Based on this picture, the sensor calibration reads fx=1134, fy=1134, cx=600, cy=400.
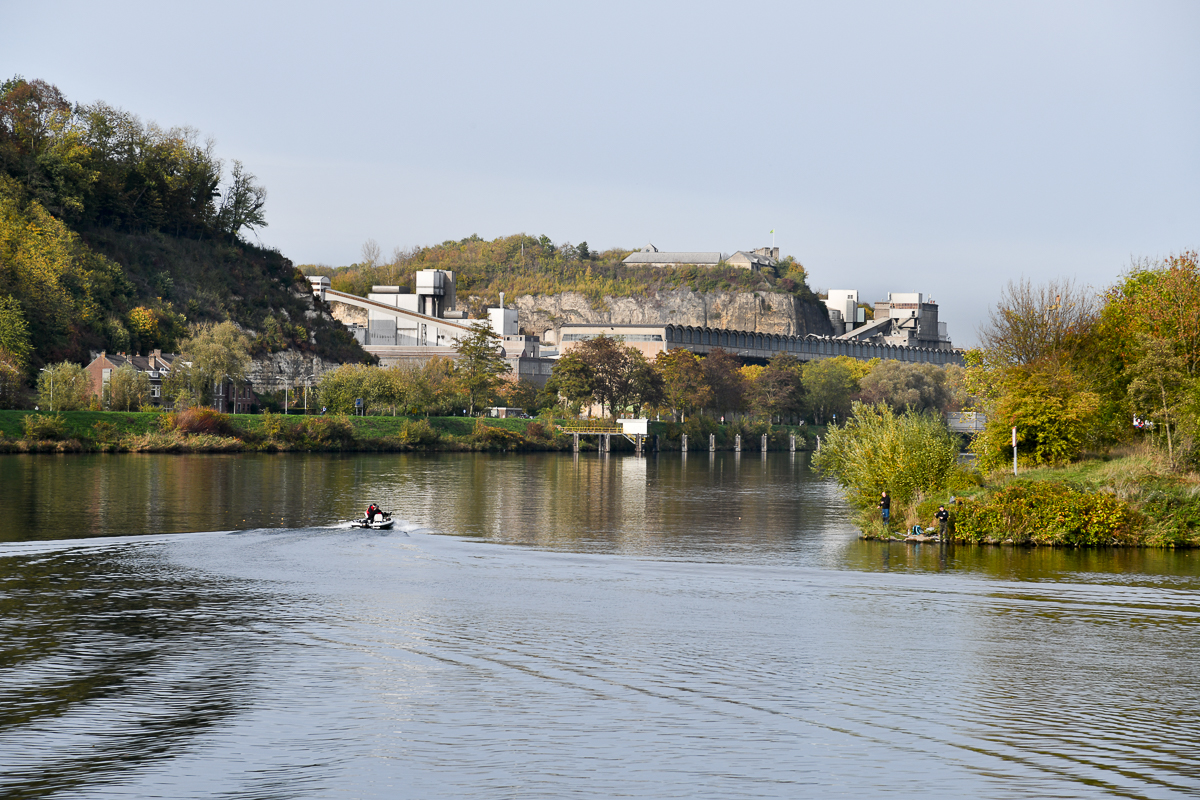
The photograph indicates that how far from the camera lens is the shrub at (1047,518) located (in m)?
40.2

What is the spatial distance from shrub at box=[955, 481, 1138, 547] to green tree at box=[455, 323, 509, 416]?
10466 cm

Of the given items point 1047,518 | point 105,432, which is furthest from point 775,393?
point 1047,518

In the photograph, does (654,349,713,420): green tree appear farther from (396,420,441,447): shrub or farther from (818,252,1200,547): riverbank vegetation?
(818,252,1200,547): riverbank vegetation

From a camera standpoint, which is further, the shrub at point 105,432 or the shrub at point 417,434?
the shrub at point 417,434

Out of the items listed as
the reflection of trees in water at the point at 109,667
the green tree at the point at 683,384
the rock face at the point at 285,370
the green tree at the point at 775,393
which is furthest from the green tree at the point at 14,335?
the green tree at the point at 775,393

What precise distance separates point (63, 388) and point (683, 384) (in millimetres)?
78899

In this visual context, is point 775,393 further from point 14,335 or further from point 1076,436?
point 1076,436

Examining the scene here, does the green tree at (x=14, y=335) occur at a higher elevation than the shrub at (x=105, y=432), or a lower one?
higher

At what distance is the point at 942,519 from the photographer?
4094cm

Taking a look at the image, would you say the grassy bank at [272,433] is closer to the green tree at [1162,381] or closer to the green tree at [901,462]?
the green tree at [901,462]

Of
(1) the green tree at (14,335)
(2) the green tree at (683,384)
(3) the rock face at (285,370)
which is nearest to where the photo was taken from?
(1) the green tree at (14,335)

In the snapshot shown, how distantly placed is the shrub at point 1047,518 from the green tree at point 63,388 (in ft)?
279

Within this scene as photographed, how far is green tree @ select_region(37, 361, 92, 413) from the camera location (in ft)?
332

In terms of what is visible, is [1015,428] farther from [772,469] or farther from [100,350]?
[100,350]
